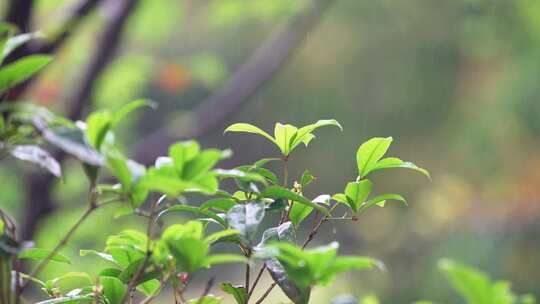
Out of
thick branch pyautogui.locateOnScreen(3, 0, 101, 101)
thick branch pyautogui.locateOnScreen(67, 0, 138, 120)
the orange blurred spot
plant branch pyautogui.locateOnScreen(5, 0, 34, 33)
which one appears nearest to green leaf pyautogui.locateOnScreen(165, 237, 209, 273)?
thick branch pyautogui.locateOnScreen(3, 0, 101, 101)

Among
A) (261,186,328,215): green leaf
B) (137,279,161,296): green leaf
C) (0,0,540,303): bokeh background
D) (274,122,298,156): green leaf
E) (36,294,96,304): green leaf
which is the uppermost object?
(0,0,540,303): bokeh background

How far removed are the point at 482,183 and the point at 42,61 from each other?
426 cm

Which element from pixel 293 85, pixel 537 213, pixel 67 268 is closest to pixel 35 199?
pixel 67 268

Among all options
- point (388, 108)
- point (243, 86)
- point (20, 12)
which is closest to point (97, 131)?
point (20, 12)

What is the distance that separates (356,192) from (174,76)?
2343mm

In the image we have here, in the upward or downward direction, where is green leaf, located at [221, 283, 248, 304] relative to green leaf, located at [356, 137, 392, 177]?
downward

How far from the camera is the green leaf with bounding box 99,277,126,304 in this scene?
1.44 ft

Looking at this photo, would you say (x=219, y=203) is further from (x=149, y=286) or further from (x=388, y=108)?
(x=388, y=108)

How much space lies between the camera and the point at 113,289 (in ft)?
1.44

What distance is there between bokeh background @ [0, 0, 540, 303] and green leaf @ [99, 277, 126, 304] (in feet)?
5.50

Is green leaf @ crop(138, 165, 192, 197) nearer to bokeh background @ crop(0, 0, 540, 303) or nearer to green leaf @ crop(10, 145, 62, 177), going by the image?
green leaf @ crop(10, 145, 62, 177)

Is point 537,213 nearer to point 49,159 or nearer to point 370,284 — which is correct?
point 370,284

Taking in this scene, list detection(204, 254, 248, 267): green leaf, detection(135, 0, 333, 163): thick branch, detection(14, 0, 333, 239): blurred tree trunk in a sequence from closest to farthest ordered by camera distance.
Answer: detection(204, 254, 248, 267): green leaf → detection(14, 0, 333, 239): blurred tree trunk → detection(135, 0, 333, 163): thick branch

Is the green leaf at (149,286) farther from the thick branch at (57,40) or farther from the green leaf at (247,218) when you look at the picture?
the thick branch at (57,40)
